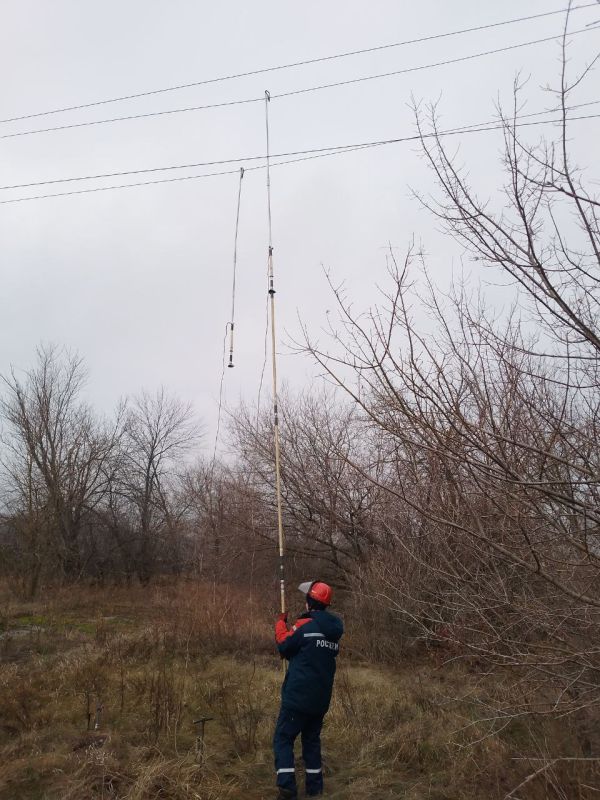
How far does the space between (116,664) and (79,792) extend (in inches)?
163

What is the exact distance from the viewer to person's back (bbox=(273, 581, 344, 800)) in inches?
181

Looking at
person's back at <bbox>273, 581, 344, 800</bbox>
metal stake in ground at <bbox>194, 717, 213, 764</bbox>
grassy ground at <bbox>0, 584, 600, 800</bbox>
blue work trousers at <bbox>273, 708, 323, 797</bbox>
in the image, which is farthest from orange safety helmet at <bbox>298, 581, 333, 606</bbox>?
metal stake in ground at <bbox>194, 717, 213, 764</bbox>

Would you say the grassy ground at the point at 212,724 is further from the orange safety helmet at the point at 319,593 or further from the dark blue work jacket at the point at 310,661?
the orange safety helmet at the point at 319,593

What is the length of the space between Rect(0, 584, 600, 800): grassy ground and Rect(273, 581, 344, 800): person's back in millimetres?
420

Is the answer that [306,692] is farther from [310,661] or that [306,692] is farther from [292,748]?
[292,748]

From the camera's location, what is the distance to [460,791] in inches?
182

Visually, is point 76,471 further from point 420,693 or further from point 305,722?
point 305,722

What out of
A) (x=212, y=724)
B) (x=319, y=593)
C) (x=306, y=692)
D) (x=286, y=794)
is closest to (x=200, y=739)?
(x=212, y=724)

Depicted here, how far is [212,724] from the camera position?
6.35 metres

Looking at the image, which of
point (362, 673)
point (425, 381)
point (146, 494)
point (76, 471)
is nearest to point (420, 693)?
point (362, 673)

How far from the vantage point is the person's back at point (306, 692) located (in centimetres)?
459

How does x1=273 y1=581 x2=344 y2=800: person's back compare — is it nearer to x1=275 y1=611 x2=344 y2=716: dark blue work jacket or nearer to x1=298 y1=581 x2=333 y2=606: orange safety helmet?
x1=275 y1=611 x2=344 y2=716: dark blue work jacket

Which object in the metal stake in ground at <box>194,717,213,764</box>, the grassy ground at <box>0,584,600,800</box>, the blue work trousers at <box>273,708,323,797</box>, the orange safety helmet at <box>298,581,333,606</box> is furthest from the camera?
the metal stake in ground at <box>194,717,213,764</box>

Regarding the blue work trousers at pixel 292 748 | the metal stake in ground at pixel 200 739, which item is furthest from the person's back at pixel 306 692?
the metal stake in ground at pixel 200 739
